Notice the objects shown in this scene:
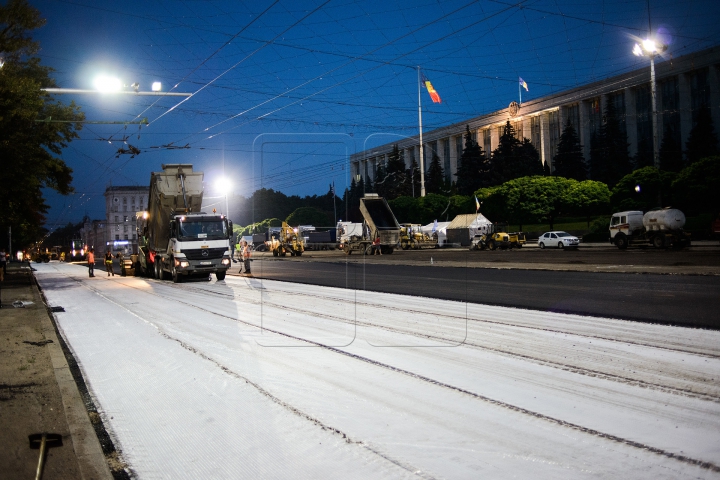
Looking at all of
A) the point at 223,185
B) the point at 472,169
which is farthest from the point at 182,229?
the point at 472,169

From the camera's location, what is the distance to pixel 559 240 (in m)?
46.7

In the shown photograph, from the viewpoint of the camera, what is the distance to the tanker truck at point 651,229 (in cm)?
3506

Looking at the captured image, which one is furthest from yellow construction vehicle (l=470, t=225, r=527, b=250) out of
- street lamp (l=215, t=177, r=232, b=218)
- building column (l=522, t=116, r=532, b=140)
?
building column (l=522, t=116, r=532, b=140)

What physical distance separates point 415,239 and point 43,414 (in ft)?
192

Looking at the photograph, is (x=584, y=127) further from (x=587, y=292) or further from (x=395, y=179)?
(x=587, y=292)

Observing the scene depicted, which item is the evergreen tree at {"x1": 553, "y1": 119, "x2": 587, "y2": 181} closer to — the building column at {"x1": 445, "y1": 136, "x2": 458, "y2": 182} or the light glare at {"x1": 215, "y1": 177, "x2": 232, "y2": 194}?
the building column at {"x1": 445, "y1": 136, "x2": 458, "y2": 182}

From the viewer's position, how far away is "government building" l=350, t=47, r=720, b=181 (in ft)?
212

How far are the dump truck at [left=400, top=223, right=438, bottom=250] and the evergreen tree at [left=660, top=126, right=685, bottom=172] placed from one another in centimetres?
2547

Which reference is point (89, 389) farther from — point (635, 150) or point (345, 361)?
point (635, 150)

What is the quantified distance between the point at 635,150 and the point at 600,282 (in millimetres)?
63386

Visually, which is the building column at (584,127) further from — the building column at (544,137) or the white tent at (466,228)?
the white tent at (466,228)

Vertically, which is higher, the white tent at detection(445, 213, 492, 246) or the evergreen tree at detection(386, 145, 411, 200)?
the evergreen tree at detection(386, 145, 411, 200)

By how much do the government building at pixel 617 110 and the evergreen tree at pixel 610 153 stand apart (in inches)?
66.7

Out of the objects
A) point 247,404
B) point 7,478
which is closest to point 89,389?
point 247,404
